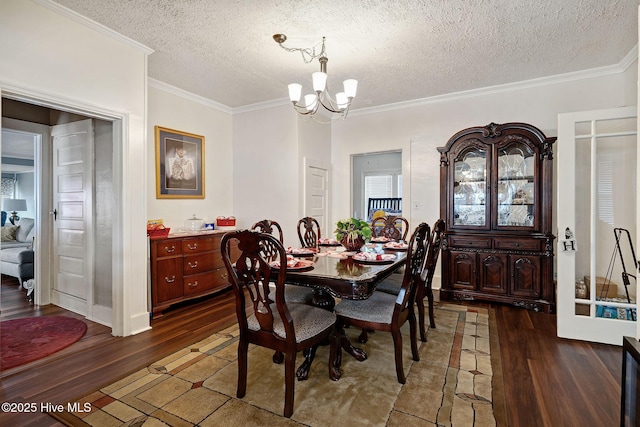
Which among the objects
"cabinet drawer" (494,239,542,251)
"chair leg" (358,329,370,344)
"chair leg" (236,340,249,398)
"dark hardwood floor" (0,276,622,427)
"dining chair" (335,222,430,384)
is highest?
"cabinet drawer" (494,239,542,251)

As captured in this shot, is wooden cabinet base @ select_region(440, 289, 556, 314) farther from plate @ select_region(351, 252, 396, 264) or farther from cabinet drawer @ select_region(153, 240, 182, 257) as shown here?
cabinet drawer @ select_region(153, 240, 182, 257)

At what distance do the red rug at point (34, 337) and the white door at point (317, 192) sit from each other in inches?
115

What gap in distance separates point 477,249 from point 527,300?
0.75 meters

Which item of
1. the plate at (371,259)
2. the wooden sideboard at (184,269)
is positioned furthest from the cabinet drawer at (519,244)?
the wooden sideboard at (184,269)

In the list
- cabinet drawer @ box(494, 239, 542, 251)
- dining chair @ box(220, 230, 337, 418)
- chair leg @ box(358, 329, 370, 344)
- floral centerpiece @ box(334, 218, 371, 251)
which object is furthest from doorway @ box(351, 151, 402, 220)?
dining chair @ box(220, 230, 337, 418)

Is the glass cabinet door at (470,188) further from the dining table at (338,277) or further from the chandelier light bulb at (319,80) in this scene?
the chandelier light bulb at (319,80)

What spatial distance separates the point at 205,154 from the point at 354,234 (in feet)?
9.62

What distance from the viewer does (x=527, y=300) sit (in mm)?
3629

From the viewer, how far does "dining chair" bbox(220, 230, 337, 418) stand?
175 centimetres

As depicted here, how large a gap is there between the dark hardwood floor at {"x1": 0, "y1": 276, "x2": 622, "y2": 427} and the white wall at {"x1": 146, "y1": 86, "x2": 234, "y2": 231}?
1.47 meters

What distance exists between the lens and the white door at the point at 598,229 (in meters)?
2.78

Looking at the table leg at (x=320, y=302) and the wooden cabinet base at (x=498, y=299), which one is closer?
the table leg at (x=320, y=302)

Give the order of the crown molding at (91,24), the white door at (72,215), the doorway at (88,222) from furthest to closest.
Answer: the white door at (72,215) < the doorway at (88,222) < the crown molding at (91,24)

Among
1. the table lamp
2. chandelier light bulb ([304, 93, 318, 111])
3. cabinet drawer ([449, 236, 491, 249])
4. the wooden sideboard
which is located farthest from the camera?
the table lamp
